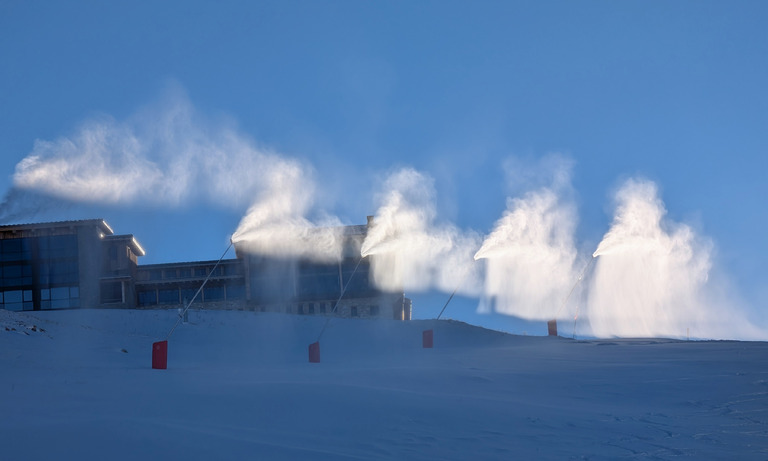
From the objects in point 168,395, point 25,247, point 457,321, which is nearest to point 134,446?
point 168,395

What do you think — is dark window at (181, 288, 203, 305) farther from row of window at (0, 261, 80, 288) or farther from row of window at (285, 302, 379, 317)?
row of window at (0, 261, 80, 288)

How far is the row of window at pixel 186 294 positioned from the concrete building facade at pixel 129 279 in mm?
103

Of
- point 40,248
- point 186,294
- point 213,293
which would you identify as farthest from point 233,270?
point 40,248

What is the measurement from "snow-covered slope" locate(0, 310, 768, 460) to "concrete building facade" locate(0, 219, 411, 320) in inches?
1861

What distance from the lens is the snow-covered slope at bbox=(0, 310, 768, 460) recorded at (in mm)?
8766

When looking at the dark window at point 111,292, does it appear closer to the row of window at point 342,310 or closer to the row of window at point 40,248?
the row of window at point 40,248

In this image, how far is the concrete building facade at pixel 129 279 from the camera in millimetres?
70062

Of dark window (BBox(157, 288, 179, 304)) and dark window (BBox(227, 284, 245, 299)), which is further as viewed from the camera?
dark window (BBox(157, 288, 179, 304))

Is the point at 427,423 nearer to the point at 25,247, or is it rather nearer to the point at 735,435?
the point at 735,435

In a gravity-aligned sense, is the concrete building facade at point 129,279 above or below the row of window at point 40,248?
below

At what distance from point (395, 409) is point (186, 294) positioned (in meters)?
65.8

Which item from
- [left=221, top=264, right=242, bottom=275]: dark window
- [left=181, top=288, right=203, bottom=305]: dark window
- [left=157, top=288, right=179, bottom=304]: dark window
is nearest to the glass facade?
[left=157, top=288, right=179, bottom=304]: dark window

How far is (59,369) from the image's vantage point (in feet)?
53.1

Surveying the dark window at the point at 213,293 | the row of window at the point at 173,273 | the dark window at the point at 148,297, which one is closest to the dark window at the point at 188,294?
the dark window at the point at 213,293
